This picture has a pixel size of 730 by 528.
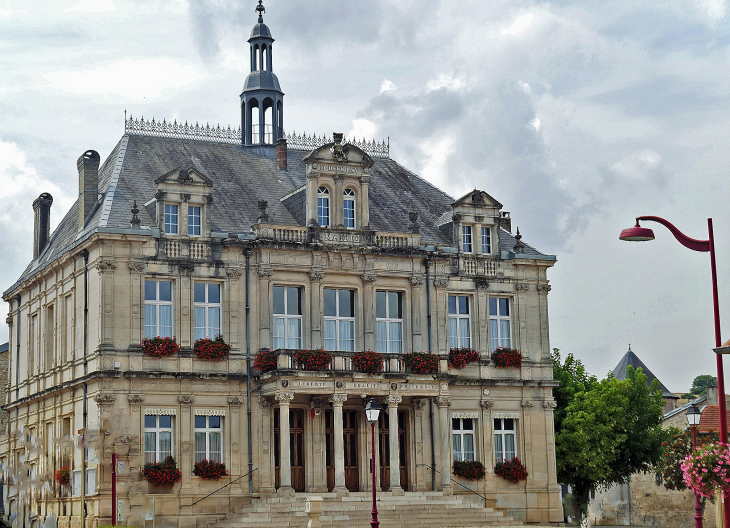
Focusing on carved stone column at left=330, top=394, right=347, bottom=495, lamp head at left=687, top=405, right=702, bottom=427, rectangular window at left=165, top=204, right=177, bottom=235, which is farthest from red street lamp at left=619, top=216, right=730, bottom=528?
rectangular window at left=165, top=204, right=177, bottom=235

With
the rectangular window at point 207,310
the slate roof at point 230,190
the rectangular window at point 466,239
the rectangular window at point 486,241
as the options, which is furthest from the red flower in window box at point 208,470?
the rectangular window at point 486,241

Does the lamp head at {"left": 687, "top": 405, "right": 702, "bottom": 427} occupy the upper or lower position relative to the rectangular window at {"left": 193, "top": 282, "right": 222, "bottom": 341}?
lower

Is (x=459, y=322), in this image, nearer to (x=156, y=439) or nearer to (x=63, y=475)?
(x=156, y=439)

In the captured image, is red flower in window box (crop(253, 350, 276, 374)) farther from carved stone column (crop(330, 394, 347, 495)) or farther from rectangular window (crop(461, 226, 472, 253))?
rectangular window (crop(461, 226, 472, 253))

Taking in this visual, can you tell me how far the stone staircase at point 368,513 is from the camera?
37.2m

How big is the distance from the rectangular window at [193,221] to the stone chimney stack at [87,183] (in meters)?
4.23

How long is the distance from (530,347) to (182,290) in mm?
14199

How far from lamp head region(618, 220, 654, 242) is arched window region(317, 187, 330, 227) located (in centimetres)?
2070

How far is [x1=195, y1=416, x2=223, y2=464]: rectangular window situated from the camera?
39.9 metres

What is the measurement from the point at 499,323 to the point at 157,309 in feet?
45.1

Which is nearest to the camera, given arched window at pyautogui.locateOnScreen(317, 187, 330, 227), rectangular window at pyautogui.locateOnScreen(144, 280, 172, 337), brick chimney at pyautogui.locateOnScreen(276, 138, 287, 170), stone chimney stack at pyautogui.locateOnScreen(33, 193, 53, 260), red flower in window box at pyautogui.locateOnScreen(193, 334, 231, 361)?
rectangular window at pyautogui.locateOnScreen(144, 280, 172, 337)

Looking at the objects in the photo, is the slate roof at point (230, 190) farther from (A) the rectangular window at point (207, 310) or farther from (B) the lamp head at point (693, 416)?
(B) the lamp head at point (693, 416)

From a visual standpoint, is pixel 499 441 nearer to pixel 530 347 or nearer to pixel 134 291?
pixel 530 347

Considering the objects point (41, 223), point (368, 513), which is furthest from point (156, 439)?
point (41, 223)
